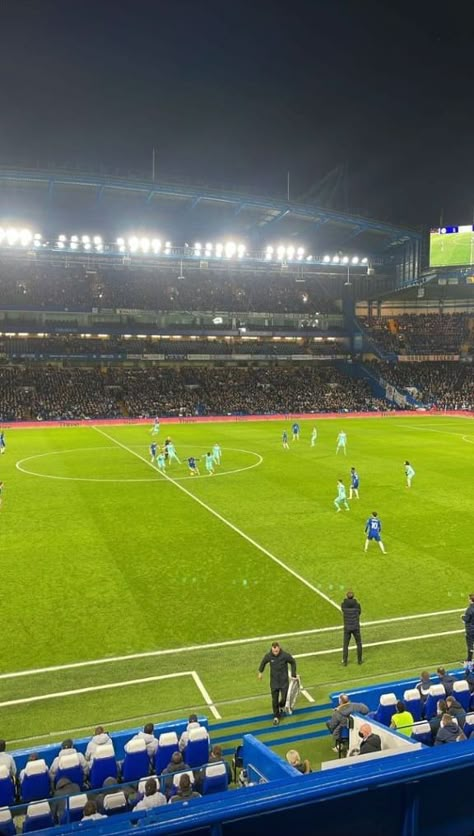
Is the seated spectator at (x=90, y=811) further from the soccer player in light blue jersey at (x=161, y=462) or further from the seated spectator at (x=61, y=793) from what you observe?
the soccer player in light blue jersey at (x=161, y=462)

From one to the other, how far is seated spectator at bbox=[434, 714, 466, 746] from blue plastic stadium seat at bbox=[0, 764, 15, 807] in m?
5.04

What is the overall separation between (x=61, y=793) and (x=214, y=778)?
1.87 m

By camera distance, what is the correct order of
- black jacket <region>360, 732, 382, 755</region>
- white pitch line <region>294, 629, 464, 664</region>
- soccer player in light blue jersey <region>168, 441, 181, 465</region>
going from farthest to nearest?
soccer player in light blue jersey <region>168, 441, 181, 465</region> → white pitch line <region>294, 629, 464, 664</region> → black jacket <region>360, 732, 382, 755</region>

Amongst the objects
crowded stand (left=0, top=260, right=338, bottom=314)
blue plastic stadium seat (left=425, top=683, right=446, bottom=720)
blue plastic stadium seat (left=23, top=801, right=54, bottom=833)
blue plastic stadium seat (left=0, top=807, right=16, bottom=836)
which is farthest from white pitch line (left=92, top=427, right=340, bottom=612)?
crowded stand (left=0, top=260, right=338, bottom=314)

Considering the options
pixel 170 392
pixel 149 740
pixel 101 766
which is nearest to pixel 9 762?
pixel 101 766

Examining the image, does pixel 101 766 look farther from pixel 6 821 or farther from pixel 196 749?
pixel 6 821

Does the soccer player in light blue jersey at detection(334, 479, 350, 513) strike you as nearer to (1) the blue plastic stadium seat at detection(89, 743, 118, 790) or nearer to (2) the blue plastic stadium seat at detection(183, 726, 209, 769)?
(2) the blue plastic stadium seat at detection(183, 726, 209, 769)

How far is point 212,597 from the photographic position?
1594 cm

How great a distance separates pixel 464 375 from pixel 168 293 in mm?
41855

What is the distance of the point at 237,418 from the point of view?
2611 inches

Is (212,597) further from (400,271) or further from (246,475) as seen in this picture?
(400,271)

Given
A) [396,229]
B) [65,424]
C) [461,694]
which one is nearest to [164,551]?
[461,694]

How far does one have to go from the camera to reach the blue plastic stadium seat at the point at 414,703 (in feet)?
29.3

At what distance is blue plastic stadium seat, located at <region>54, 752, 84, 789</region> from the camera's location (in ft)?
24.4
